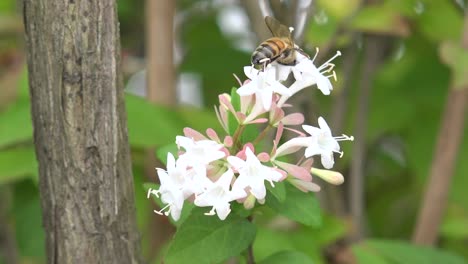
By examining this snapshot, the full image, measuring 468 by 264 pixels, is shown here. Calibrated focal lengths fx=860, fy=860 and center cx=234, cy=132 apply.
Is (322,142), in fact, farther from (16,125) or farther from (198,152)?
(16,125)

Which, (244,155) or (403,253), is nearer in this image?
(244,155)

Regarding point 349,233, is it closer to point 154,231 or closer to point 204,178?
point 154,231

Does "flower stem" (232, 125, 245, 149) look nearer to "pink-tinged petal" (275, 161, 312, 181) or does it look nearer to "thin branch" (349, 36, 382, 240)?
"pink-tinged petal" (275, 161, 312, 181)

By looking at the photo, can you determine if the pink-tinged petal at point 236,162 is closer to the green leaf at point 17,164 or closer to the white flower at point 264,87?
the white flower at point 264,87

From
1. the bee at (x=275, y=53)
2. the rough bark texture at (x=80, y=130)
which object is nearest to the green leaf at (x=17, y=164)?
the rough bark texture at (x=80, y=130)

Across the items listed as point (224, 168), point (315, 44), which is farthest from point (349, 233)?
point (224, 168)

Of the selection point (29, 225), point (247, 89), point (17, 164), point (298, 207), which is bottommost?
point (29, 225)

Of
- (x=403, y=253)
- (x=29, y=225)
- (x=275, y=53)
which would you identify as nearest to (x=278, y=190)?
(x=275, y=53)
